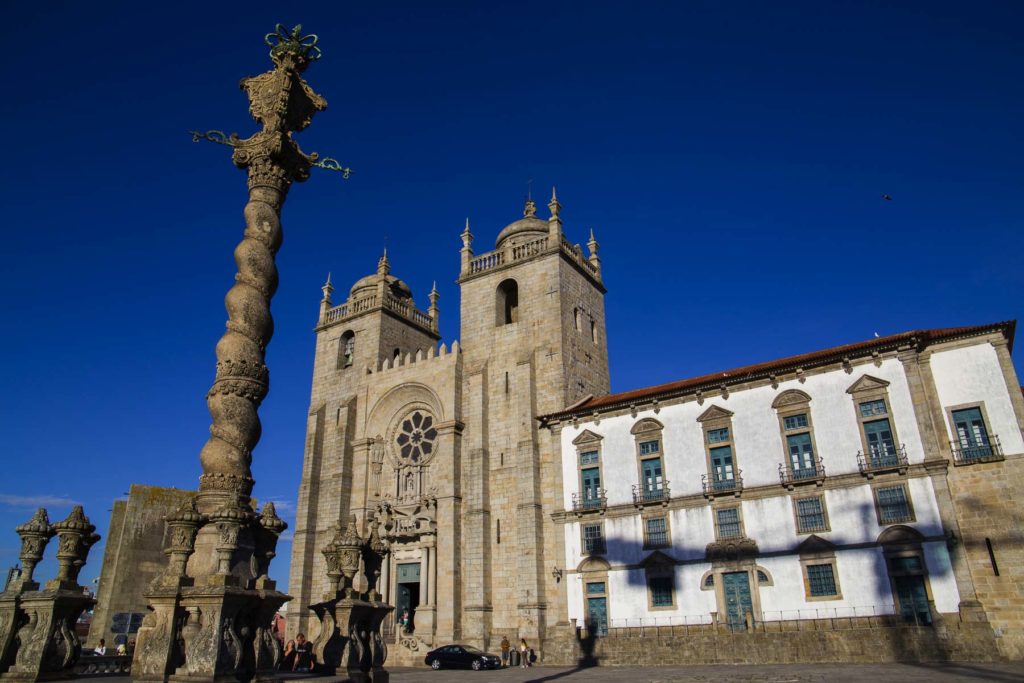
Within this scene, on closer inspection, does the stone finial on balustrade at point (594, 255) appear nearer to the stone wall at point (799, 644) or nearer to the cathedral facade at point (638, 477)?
the cathedral facade at point (638, 477)

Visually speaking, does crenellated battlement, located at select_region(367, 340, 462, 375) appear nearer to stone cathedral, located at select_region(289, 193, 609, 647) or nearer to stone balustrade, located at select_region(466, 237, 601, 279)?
stone cathedral, located at select_region(289, 193, 609, 647)

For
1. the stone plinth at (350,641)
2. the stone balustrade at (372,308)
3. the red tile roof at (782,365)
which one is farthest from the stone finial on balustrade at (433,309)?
the stone plinth at (350,641)

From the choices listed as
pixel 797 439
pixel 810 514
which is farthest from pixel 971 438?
pixel 810 514

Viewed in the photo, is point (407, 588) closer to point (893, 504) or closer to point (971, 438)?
point (893, 504)

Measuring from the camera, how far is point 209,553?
1152 cm

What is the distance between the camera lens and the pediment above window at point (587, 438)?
28766 millimetres

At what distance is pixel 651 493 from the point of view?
2669cm

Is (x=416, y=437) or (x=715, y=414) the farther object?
(x=416, y=437)

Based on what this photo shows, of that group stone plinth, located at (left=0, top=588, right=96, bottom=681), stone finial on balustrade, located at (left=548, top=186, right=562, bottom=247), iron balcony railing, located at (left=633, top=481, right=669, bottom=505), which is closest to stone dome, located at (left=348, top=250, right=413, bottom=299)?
stone finial on balustrade, located at (left=548, top=186, right=562, bottom=247)

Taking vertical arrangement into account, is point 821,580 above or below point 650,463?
below

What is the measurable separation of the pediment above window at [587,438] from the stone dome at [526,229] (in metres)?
11.8

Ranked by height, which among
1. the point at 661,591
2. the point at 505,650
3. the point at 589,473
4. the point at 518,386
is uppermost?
the point at 518,386

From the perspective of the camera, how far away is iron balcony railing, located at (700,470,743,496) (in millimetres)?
24891

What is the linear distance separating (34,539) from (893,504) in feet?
73.6
